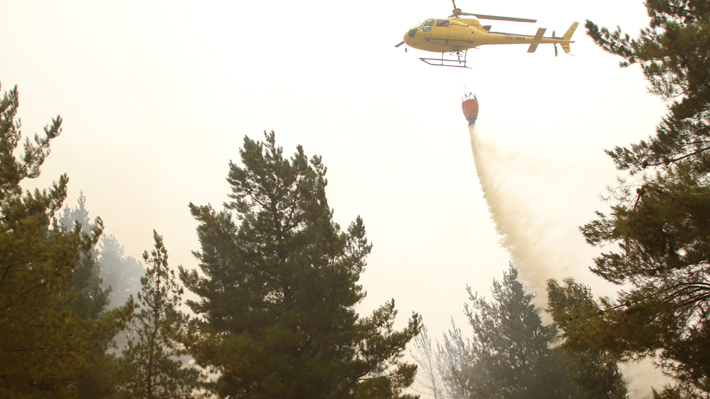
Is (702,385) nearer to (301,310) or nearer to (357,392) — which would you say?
(357,392)

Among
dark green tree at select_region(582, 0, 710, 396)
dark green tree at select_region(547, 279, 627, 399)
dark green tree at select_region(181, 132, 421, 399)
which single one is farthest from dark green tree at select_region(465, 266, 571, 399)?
dark green tree at select_region(582, 0, 710, 396)

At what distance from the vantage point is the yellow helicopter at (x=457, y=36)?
939 inches

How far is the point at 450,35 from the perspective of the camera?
78.5ft

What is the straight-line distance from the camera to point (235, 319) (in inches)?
431

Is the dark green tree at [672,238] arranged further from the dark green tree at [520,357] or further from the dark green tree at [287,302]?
the dark green tree at [520,357]

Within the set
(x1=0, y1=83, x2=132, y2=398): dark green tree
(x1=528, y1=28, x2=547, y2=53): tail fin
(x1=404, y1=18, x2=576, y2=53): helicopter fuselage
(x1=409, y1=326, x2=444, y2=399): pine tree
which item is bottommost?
(x1=0, y1=83, x2=132, y2=398): dark green tree

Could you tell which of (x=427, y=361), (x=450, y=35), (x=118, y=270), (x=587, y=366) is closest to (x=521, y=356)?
(x=587, y=366)

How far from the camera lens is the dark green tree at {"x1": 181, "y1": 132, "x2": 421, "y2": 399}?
9.38 m

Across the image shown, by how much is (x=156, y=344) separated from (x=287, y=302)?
3848 millimetres

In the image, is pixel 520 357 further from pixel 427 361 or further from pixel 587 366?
pixel 427 361

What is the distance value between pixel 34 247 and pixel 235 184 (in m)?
7.91

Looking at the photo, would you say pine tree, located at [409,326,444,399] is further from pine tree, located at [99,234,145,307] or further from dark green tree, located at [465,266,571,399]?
pine tree, located at [99,234,145,307]

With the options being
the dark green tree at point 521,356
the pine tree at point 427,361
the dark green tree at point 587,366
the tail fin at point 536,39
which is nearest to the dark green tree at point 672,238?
the dark green tree at point 587,366

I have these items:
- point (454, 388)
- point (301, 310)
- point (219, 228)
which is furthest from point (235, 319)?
point (454, 388)
